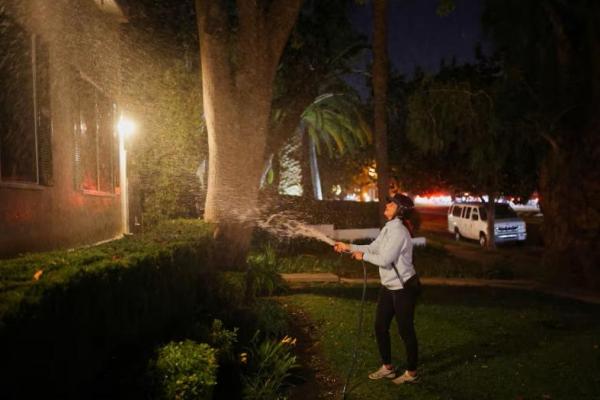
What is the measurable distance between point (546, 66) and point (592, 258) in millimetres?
4200

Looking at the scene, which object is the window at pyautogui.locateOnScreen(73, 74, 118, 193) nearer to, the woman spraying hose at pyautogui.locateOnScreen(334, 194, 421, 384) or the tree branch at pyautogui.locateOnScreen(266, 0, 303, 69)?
the tree branch at pyautogui.locateOnScreen(266, 0, 303, 69)

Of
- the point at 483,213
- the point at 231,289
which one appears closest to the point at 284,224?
the point at 483,213

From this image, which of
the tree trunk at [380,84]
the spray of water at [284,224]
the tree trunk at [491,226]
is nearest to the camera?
the tree trunk at [380,84]

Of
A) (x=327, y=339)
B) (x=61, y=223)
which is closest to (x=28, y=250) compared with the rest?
(x=61, y=223)

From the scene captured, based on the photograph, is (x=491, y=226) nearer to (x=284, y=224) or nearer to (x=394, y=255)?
(x=284, y=224)

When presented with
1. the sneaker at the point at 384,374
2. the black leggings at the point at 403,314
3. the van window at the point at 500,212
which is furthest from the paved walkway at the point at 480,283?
the van window at the point at 500,212

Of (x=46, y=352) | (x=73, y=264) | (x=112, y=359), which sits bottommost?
(x=112, y=359)

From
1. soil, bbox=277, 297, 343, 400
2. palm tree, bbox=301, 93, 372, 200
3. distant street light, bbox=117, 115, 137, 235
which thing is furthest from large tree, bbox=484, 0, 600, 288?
palm tree, bbox=301, 93, 372, 200

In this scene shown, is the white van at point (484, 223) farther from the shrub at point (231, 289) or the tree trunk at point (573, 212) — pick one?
the shrub at point (231, 289)

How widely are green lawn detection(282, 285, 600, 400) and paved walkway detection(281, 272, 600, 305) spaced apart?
3.41 ft

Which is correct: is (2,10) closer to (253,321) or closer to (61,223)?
(61,223)

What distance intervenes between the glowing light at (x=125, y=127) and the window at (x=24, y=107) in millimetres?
4360

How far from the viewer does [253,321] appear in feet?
22.5

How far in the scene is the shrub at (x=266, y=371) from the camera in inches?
194
